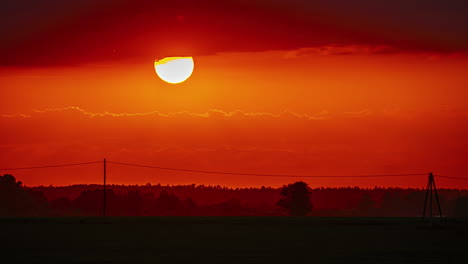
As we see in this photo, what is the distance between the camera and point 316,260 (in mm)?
53781

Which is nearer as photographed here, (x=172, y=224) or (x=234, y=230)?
(x=234, y=230)

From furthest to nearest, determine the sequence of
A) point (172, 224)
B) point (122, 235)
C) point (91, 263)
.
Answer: point (172, 224) → point (122, 235) → point (91, 263)

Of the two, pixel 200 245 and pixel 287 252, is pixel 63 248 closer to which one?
pixel 200 245

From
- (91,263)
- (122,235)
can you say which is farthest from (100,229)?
(91,263)

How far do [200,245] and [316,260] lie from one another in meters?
14.0

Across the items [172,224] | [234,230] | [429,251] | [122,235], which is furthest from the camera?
[172,224]

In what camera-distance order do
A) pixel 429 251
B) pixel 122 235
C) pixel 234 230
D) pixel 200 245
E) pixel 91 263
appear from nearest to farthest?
pixel 91 263 → pixel 429 251 → pixel 200 245 → pixel 122 235 → pixel 234 230

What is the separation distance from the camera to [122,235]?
78.2 metres

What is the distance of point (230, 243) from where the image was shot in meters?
68.2

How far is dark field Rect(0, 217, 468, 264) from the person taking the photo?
181 ft

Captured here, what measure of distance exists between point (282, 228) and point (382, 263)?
40269mm

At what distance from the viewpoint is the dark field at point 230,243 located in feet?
181

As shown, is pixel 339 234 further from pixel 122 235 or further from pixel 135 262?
pixel 135 262

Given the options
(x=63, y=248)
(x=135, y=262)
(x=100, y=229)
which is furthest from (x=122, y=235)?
(x=135, y=262)
